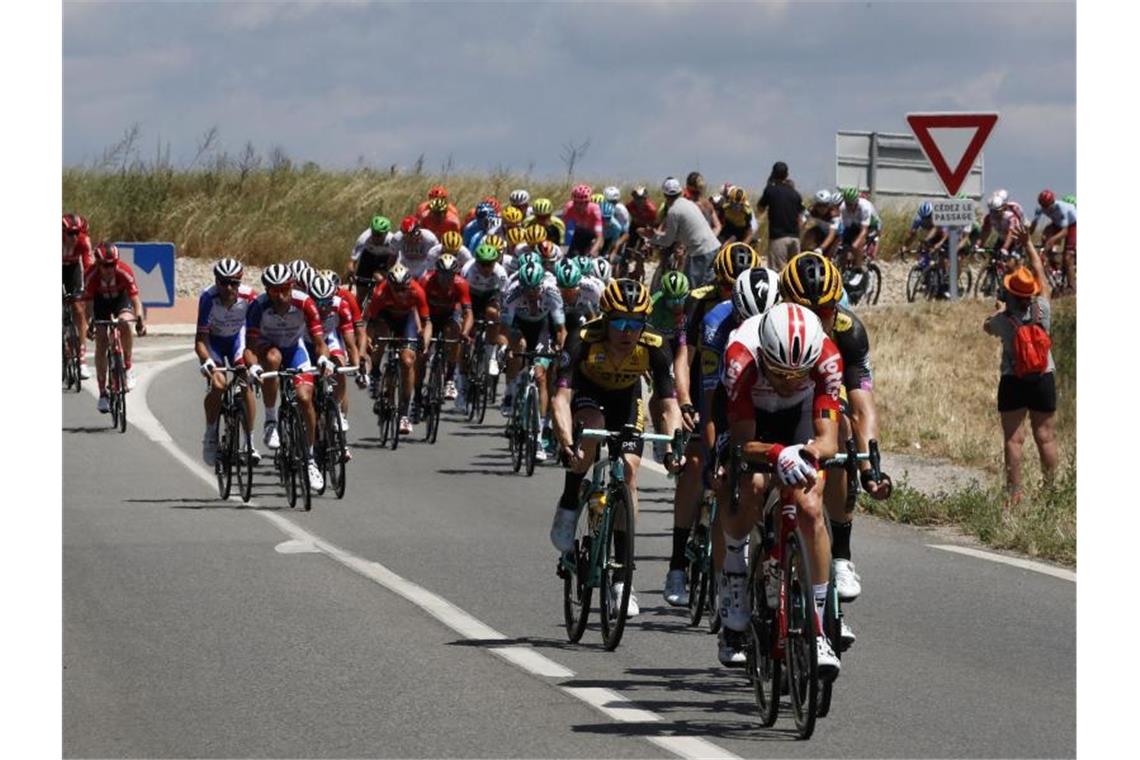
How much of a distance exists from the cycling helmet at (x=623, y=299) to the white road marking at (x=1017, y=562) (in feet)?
12.5

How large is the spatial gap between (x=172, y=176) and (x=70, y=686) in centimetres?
4190

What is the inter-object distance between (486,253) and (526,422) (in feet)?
14.1

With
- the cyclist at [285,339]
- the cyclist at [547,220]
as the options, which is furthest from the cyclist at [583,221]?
the cyclist at [285,339]

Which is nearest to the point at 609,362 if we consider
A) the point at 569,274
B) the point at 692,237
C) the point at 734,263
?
the point at 734,263

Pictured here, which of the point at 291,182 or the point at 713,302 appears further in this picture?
the point at 291,182

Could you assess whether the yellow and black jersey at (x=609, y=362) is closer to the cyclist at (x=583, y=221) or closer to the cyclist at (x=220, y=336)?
the cyclist at (x=220, y=336)

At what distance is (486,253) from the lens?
25094 millimetres

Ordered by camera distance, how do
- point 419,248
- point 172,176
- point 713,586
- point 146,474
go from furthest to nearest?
point 172,176
point 419,248
point 146,474
point 713,586

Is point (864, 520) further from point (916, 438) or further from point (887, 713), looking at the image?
point (887, 713)

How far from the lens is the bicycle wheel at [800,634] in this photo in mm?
9375

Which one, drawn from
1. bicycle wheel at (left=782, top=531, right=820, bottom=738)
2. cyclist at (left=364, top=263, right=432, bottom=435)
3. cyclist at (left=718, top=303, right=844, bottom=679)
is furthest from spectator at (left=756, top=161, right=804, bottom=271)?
bicycle wheel at (left=782, top=531, right=820, bottom=738)

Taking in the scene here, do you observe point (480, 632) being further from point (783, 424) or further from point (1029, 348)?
point (1029, 348)

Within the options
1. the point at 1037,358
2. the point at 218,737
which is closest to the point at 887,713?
the point at 218,737

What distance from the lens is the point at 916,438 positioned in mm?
23766
